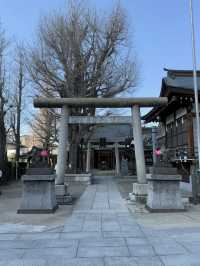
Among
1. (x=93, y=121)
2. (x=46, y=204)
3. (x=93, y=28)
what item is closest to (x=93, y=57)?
(x=93, y=28)

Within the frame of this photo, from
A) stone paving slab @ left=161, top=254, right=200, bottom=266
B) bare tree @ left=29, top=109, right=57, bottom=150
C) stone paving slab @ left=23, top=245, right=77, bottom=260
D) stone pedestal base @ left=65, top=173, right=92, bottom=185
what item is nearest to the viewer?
stone paving slab @ left=161, top=254, right=200, bottom=266

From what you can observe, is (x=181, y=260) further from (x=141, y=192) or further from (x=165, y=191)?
(x=141, y=192)

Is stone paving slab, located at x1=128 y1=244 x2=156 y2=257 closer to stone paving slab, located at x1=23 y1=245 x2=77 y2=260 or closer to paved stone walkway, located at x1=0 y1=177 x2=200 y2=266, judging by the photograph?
paved stone walkway, located at x1=0 y1=177 x2=200 y2=266

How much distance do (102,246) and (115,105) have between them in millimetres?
7842

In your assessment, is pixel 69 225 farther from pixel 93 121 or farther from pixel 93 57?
pixel 93 57

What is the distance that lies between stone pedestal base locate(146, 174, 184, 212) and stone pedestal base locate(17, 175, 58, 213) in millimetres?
3383

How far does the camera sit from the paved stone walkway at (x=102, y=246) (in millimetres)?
5531

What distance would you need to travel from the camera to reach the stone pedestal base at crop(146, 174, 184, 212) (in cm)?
1109

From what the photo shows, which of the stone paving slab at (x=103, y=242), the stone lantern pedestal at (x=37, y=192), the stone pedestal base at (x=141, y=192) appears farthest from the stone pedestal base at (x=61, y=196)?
the stone paving slab at (x=103, y=242)

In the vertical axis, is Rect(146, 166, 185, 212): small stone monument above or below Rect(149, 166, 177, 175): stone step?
below

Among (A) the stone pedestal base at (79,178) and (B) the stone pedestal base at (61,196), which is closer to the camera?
(B) the stone pedestal base at (61,196)

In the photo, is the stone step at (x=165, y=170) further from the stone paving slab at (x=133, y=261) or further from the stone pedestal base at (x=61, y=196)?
the stone paving slab at (x=133, y=261)

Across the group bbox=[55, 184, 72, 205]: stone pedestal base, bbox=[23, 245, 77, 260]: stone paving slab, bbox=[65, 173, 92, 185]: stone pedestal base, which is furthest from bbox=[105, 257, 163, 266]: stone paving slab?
bbox=[65, 173, 92, 185]: stone pedestal base

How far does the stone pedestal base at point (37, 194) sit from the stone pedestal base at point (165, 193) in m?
3.38
